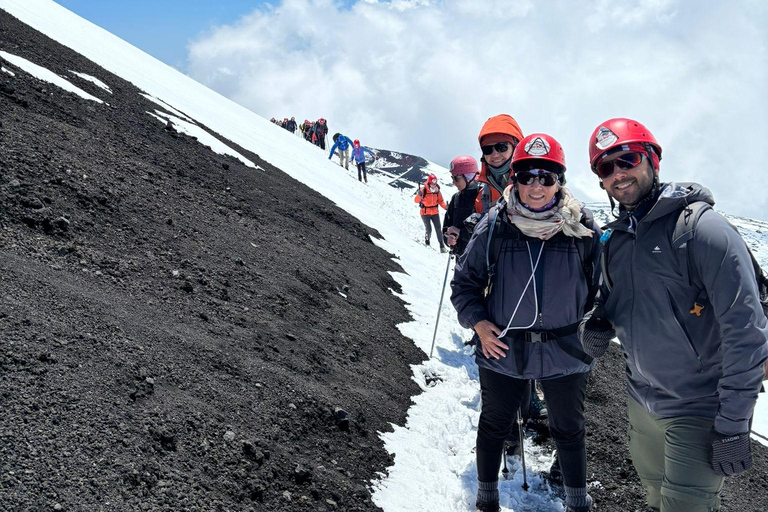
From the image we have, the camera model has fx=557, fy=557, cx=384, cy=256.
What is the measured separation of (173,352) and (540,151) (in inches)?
141

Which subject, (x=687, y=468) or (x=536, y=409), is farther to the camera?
(x=536, y=409)

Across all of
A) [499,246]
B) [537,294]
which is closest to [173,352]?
[499,246]

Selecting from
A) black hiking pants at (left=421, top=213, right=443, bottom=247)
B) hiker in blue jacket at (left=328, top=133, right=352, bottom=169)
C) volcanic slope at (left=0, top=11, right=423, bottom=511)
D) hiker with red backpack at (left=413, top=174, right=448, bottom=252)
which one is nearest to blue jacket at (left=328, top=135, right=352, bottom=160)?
hiker in blue jacket at (left=328, top=133, right=352, bottom=169)

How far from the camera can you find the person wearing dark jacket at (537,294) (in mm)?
3898

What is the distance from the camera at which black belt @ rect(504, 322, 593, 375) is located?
12.8 ft

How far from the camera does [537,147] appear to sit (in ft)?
13.0

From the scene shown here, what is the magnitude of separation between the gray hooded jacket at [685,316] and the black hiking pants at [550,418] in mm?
623

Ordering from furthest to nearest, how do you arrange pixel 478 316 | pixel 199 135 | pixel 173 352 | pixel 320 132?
pixel 320 132 → pixel 199 135 → pixel 173 352 → pixel 478 316

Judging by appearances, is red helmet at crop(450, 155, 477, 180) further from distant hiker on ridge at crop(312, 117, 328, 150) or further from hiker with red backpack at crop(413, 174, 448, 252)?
distant hiker on ridge at crop(312, 117, 328, 150)

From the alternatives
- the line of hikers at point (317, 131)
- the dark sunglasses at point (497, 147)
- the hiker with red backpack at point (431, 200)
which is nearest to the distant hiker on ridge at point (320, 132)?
the line of hikers at point (317, 131)

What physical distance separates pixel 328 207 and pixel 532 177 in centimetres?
1275

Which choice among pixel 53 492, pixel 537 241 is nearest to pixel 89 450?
pixel 53 492

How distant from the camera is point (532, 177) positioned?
391 cm

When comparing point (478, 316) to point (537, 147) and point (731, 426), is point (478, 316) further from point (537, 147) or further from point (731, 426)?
point (731, 426)
